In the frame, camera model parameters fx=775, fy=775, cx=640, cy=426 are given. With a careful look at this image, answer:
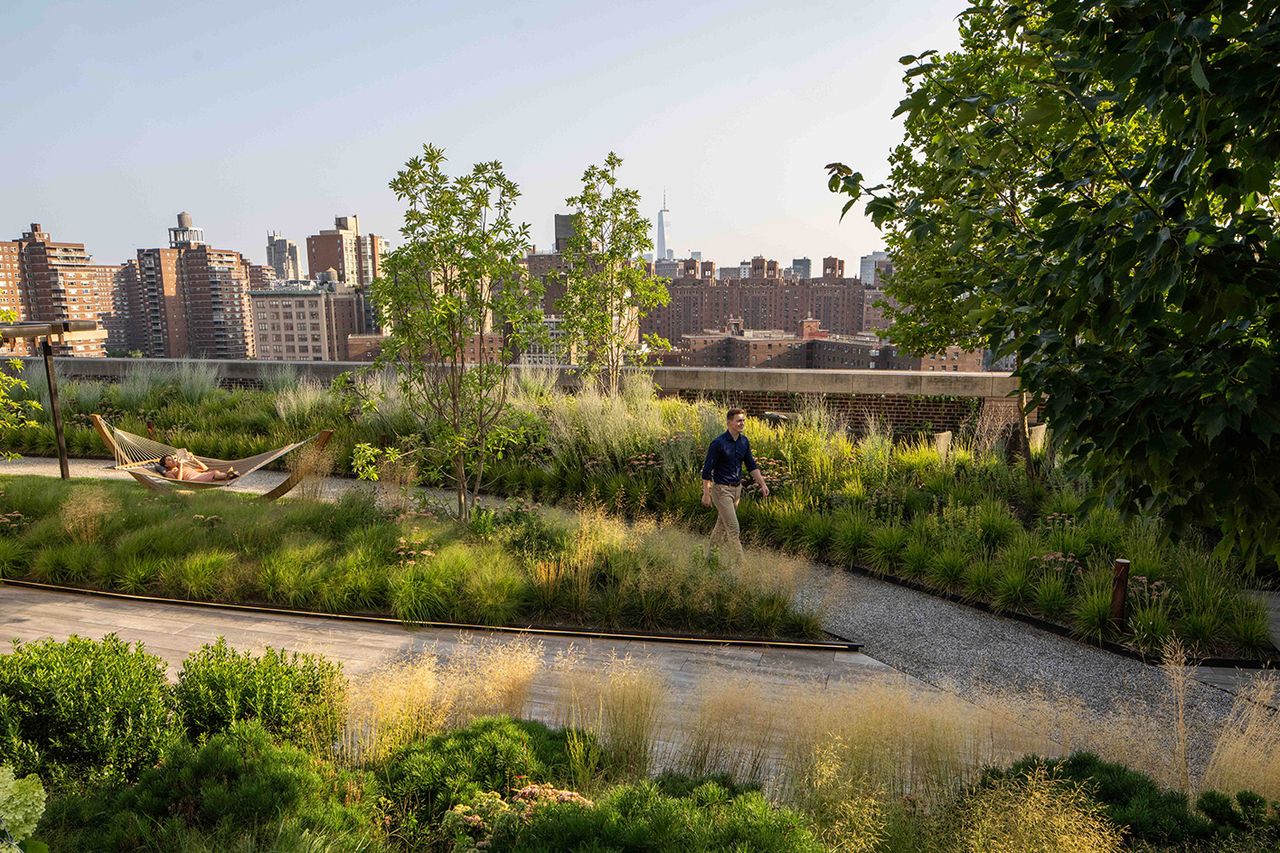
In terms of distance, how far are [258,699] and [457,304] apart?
4275 millimetres

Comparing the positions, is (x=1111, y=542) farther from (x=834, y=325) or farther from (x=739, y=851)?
(x=834, y=325)

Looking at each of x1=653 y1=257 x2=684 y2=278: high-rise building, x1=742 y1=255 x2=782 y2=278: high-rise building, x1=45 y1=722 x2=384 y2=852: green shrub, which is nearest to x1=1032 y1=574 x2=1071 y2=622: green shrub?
x1=45 y1=722 x2=384 y2=852: green shrub

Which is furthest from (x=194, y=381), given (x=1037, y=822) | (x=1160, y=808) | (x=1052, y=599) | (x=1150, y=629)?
(x=1160, y=808)

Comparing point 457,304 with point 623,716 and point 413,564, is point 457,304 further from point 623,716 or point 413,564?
point 623,716

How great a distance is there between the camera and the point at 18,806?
200cm

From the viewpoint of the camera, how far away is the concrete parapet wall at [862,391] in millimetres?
11430

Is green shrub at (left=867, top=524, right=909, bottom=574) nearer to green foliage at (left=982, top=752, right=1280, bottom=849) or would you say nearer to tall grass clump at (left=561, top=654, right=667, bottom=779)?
tall grass clump at (left=561, top=654, right=667, bottom=779)

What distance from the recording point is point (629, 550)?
6758 mm

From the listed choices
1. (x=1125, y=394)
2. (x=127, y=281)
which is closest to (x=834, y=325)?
(x=127, y=281)

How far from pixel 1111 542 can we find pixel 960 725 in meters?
3.86

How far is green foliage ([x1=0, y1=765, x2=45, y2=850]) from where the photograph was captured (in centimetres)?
195

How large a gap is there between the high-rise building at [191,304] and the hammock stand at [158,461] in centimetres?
9670

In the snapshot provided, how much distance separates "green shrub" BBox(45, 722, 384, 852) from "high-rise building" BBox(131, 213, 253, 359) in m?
104

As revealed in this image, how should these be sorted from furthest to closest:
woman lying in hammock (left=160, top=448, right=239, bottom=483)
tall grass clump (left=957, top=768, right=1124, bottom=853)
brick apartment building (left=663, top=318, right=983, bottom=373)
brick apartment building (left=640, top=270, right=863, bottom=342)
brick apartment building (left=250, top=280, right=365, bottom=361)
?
brick apartment building (left=640, top=270, right=863, bottom=342) < brick apartment building (left=250, top=280, right=365, bottom=361) < brick apartment building (left=663, top=318, right=983, bottom=373) < woman lying in hammock (left=160, top=448, right=239, bottom=483) < tall grass clump (left=957, top=768, right=1124, bottom=853)
